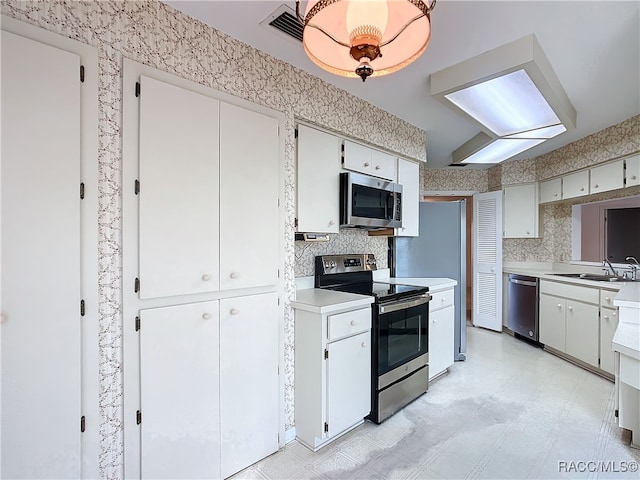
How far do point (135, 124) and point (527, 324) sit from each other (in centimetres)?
Answer: 466

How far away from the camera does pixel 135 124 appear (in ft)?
5.01

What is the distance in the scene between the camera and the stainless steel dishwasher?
4.11m

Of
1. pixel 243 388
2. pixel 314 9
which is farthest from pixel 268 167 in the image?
pixel 243 388

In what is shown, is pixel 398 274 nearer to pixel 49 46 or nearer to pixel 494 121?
pixel 494 121

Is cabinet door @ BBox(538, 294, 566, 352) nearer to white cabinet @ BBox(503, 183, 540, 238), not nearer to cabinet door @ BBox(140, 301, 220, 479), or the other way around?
white cabinet @ BBox(503, 183, 540, 238)

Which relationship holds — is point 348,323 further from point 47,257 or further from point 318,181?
point 47,257

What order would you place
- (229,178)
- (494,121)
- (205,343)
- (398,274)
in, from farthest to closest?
(398,274) → (494,121) → (229,178) → (205,343)

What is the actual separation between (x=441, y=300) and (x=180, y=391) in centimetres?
235

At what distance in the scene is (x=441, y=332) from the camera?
124 inches

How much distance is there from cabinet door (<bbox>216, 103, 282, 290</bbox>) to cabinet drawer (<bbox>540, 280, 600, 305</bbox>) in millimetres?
3192

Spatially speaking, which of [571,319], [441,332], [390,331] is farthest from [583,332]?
[390,331]

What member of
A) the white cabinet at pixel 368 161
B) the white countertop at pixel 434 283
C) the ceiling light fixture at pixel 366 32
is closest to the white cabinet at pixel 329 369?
the white countertop at pixel 434 283

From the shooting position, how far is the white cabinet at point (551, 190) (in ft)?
13.7

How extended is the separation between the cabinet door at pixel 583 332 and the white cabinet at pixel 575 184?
1257mm
